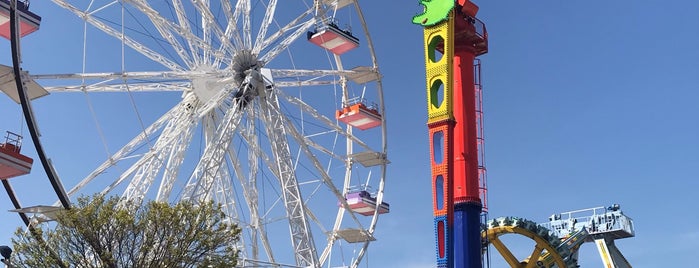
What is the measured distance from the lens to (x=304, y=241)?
27.8 m

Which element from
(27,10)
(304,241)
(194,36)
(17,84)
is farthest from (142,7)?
(304,241)

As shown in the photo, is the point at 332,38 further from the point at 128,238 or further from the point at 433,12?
the point at 128,238

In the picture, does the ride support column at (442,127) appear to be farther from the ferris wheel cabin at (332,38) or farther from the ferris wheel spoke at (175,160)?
the ferris wheel spoke at (175,160)

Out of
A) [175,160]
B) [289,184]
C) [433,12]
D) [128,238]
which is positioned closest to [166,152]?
[175,160]

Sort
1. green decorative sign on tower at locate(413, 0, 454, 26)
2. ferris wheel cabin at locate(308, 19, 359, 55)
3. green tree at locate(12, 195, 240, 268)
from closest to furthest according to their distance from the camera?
green tree at locate(12, 195, 240, 268) → green decorative sign on tower at locate(413, 0, 454, 26) → ferris wheel cabin at locate(308, 19, 359, 55)

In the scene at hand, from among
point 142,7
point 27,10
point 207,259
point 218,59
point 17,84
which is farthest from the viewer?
point 218,59

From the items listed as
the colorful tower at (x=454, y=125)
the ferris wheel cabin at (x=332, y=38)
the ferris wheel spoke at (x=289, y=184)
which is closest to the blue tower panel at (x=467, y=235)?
the colorful tower at (x=454, y=125)

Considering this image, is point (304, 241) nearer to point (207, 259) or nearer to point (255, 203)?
point (255, 203)

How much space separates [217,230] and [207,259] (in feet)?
2.56

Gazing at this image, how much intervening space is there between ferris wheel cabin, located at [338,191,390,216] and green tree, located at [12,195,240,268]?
12818 millimetres

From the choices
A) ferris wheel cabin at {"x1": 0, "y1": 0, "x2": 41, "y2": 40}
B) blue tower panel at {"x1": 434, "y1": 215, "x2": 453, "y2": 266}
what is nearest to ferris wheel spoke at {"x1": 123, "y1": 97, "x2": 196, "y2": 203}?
ferris wheel cabin at {"x1": 0, "y1": 0, "x2": 41, "y2": 40}

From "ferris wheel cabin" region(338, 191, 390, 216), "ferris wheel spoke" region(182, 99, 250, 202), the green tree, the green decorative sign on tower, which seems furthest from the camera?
"ferris wheel cabin" region(338, 191, 390, 216)

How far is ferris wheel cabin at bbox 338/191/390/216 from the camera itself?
3253 cm

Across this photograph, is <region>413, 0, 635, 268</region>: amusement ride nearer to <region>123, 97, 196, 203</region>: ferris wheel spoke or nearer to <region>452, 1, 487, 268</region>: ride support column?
<region>452, 1, 487, 268</region>: ride support column
